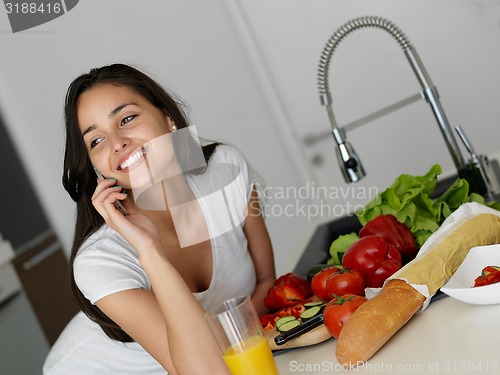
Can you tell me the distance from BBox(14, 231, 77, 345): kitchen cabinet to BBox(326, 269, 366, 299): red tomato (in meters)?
1.48

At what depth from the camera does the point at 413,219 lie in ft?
4.55

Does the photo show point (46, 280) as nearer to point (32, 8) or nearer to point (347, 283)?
point (32, 8)

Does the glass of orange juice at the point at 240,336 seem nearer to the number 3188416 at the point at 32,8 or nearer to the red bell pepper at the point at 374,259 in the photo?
the red bell pepper at the point at 374,259

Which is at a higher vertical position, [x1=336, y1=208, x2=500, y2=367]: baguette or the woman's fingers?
the woman's fingers

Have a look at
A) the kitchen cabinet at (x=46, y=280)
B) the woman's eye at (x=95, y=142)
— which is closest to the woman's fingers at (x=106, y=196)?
the woman's eye at (x=95, y=142)

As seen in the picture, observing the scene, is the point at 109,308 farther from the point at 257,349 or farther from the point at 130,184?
the point at 257,349

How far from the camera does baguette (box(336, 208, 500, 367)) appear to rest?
0.98m

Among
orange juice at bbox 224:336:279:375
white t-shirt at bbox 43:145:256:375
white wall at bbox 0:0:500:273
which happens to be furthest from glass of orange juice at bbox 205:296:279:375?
white wall at bbox 0:0:500:273

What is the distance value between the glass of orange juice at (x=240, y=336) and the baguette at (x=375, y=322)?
0.12 metres

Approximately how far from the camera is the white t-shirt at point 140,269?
1.27 metres

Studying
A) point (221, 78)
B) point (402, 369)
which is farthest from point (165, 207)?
point (221, 78)

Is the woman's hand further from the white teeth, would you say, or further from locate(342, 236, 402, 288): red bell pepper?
locate(342, 236, 402, 288): red bell pepper

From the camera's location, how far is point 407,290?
1053 millimetres

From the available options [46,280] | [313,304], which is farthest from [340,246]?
[46,280]
